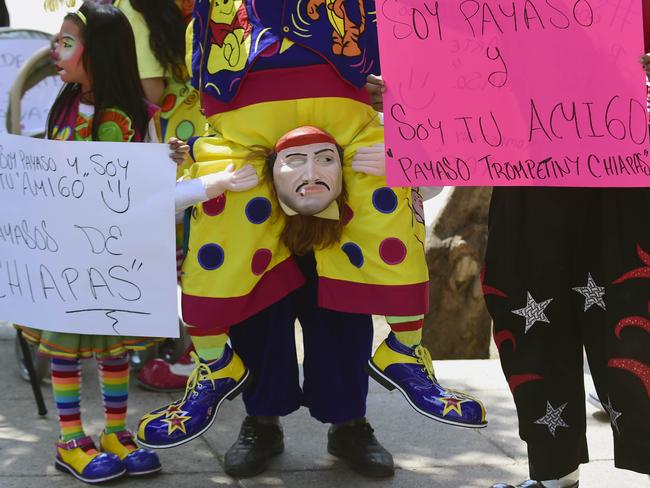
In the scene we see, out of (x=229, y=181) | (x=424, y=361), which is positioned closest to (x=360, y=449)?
(x=424, y=361)

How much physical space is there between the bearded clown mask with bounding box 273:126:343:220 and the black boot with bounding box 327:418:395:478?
93 cm

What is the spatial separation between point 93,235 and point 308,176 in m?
0.75

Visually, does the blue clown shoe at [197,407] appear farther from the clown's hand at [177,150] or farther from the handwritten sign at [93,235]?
Result: the clown's hand at [177,150]

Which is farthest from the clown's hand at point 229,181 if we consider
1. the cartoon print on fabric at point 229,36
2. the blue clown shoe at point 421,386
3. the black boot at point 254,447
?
the black boot at point 254,447

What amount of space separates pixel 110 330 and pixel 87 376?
1591mm

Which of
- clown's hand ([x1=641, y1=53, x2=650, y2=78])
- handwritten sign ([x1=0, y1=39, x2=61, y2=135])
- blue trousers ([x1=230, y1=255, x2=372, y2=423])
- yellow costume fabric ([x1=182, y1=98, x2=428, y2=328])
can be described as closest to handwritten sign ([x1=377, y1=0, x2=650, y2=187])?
clown's hand ([x1=641, y1=53, x2=650, y2=78])

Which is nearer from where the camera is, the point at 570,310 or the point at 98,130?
the point at 570,310

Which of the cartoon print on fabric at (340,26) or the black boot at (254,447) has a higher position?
the cartoon print on fabric at (340,26)

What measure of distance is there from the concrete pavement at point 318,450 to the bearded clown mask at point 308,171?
3.45 feet

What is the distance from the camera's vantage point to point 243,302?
3.60 m

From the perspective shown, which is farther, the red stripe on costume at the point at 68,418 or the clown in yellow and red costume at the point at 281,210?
the red stripe on costume at the point at 68,418

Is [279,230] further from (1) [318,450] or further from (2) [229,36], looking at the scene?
(1) [318,450]

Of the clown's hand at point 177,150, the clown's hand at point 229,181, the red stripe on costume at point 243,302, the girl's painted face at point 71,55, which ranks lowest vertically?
the red stripe on costume at point 243,302

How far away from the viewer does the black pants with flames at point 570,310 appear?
10.5ft
